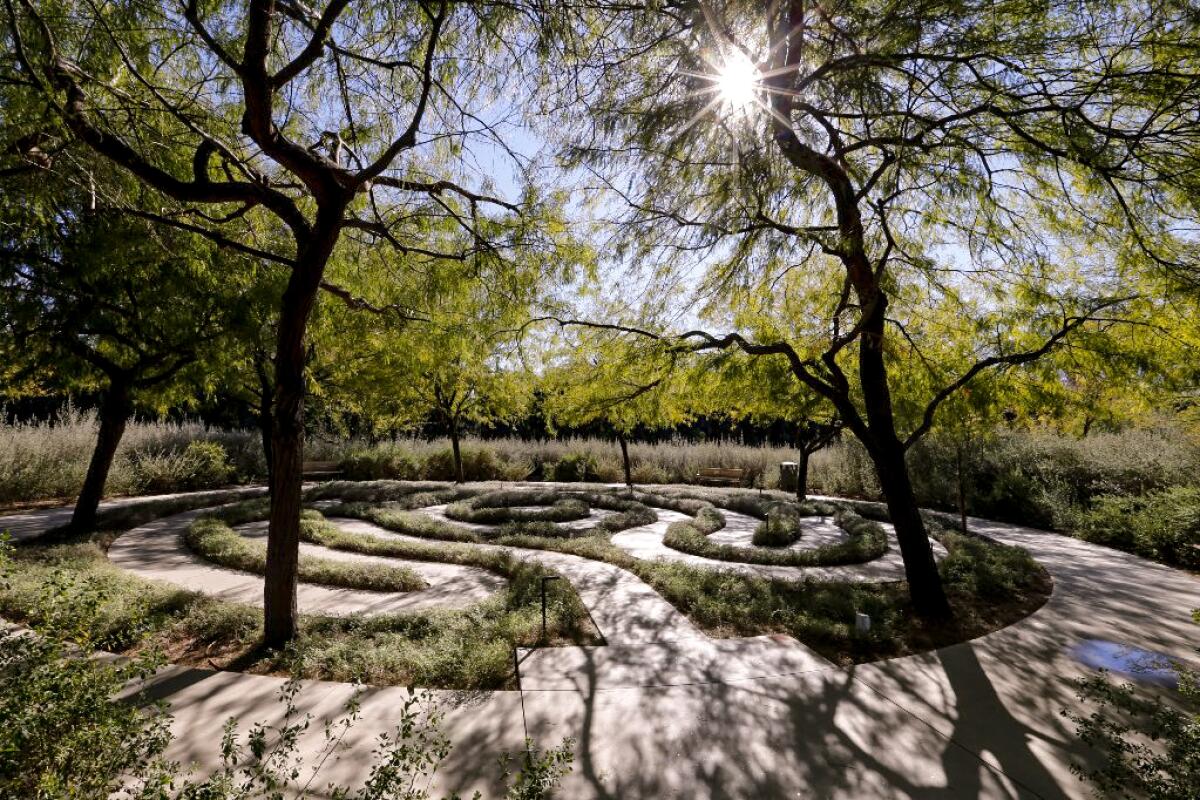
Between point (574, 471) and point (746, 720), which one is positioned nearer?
point (746, 720)

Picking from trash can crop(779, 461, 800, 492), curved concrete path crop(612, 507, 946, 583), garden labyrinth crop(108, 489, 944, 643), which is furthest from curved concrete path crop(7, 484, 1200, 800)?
trash can crop(779, 461, 800, 492)

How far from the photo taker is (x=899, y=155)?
372cm

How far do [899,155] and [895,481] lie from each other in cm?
345

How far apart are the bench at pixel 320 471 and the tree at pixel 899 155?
14.8 meters

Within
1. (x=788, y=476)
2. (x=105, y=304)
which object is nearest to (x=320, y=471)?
(x=105, y=304)

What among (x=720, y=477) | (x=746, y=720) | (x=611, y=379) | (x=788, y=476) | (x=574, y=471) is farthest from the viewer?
(x=574, y=471)

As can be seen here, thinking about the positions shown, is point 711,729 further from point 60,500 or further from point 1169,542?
point 60,500

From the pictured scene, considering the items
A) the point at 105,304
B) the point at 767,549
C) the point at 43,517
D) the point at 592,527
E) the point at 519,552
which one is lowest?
the point at 43,517

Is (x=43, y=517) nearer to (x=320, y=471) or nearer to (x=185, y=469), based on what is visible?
(x=185, y=469)

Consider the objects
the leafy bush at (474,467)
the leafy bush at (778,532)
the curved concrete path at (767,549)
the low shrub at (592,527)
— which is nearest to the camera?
the curved concrete path at (767,549)

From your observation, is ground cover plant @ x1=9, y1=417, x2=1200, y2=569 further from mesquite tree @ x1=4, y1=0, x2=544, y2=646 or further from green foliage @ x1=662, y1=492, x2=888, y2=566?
mesquite tree @ x1=4, y1=0, x2=544, y2=646

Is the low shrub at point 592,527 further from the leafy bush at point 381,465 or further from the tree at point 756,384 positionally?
the leafy bush at point 381,465

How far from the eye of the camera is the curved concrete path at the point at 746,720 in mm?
2840

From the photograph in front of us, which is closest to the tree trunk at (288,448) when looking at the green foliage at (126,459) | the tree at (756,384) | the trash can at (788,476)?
the tree at (756,384)
